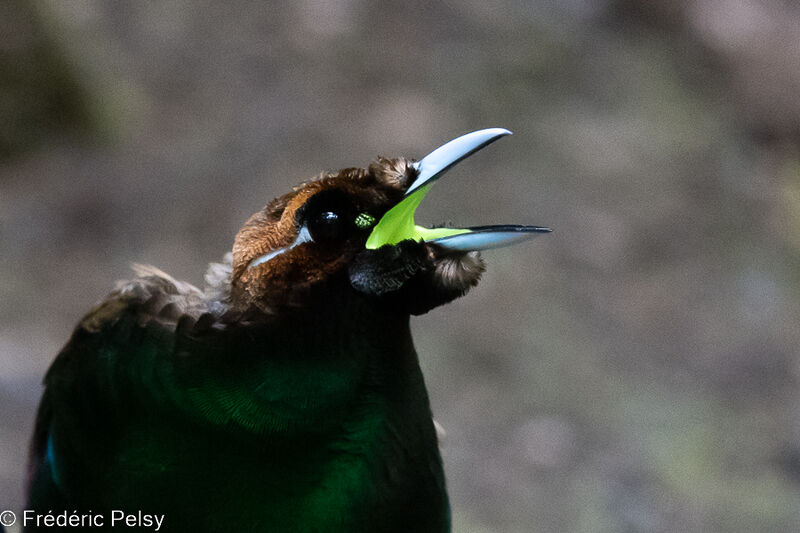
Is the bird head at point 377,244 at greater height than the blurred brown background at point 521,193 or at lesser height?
lesser

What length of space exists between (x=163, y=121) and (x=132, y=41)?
108cm

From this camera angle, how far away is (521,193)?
6.82 metres

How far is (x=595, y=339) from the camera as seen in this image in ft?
20.5

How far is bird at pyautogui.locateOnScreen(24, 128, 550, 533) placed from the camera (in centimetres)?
198

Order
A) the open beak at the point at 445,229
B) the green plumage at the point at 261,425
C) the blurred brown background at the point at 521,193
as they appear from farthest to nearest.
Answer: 1. the blurred brown background at the point at 521,193
2. the green plumage at the point at 261,425
3. the open beak at the point at 445,229

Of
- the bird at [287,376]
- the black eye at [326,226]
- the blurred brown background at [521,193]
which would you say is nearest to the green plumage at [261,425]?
the bird at [287,376]

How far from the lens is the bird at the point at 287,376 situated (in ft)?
6.49

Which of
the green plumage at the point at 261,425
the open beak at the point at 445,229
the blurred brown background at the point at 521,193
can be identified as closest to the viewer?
the open beak at the point at 445,229

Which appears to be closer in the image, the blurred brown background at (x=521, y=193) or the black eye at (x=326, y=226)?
the black eye at (x=326, y=226)

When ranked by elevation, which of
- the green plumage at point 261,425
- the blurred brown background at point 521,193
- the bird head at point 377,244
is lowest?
the green plumage at point 261,425

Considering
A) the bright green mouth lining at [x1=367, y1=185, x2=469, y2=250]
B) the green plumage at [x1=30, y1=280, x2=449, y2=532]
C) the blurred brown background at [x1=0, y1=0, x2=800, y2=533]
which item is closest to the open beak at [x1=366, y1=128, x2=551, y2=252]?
the bright green mouth lining at [x1=367, y1=185, x2=469, y2=250]

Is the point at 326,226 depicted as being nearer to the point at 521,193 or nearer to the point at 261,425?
the point at 261,425

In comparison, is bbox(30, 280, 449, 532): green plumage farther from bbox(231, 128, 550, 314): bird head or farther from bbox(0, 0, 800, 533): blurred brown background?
bbox(0, 0, 800, 533): blurred brown background

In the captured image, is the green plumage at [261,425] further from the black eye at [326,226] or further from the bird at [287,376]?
the black eye at [326,226]
